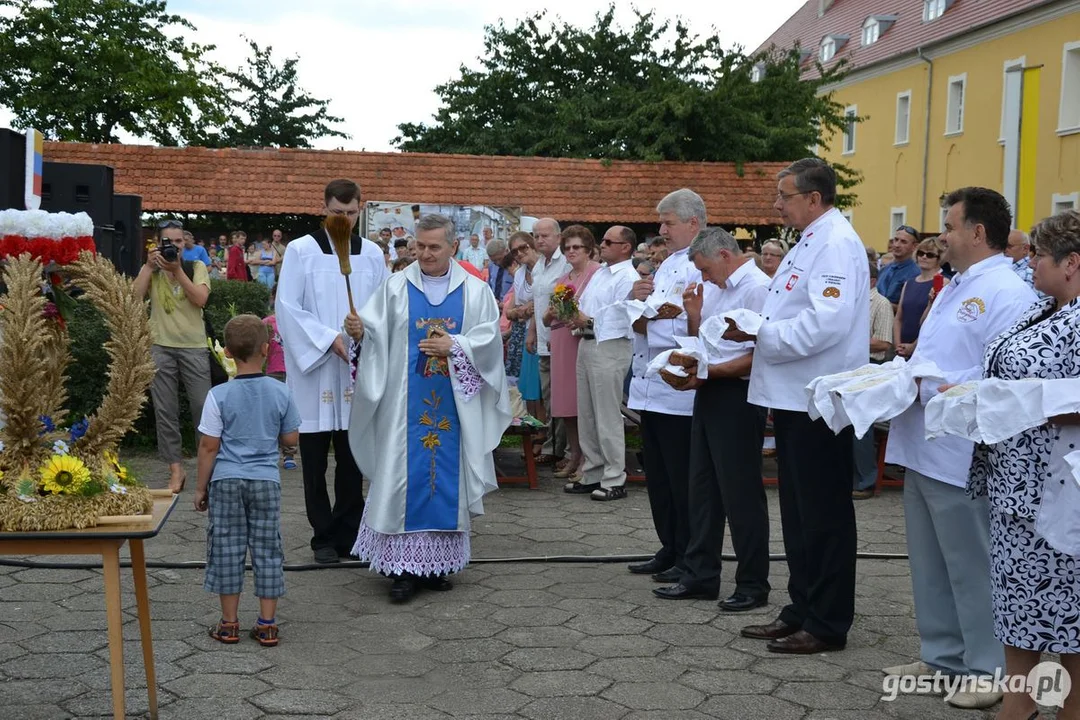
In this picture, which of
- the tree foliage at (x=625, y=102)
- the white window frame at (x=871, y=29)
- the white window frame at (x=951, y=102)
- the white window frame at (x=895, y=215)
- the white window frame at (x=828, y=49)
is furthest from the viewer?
the white window frame at (x=828, y=49)

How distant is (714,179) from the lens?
72.2 ft

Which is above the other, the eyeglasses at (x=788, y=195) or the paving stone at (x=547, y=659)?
the eyeglasses at (x=788, y=195)

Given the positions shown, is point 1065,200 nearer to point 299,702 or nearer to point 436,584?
point 436,584

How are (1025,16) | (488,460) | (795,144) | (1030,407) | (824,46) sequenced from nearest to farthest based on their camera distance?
(1030,407), (488,460), (795,144), (1025,16), (824,46)

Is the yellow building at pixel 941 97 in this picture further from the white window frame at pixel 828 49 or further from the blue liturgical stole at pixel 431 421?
the blue liturgical stole at pixel 431 421

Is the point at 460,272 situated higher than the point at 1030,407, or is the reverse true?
the point at 460,272

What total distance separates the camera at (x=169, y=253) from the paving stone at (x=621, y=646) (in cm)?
460

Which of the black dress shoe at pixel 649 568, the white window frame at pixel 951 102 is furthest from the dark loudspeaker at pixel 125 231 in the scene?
the white window frame at pixel 951 102

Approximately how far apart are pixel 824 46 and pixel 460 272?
1728 inches

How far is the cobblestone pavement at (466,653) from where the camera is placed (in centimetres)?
474

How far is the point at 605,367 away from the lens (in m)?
9.42

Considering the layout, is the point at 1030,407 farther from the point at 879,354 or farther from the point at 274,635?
the point at 879,354

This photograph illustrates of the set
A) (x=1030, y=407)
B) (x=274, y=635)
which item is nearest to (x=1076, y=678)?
(x=1030, y=407)

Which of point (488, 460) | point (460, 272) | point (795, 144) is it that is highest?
point (795, 144)
